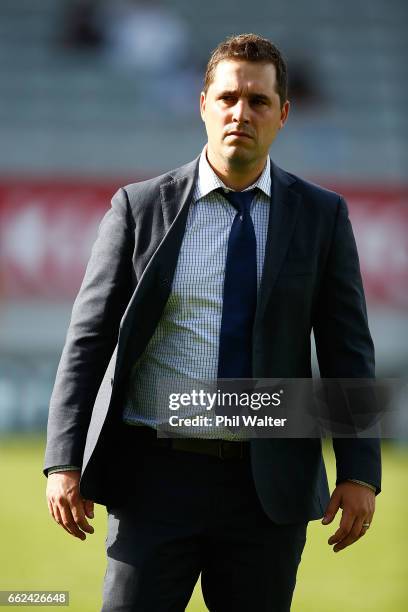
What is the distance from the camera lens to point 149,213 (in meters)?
2.47

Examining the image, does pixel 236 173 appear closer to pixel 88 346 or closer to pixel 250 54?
pixel 250 54

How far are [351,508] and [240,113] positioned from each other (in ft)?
2.98

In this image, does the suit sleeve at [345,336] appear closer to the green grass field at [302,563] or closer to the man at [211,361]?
the man at [211,361]

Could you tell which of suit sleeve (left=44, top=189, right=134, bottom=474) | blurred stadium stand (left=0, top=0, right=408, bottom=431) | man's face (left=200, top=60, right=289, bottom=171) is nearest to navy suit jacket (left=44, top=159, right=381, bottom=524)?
suit sleeve (left=44, top=189, right=134, bottom=474)

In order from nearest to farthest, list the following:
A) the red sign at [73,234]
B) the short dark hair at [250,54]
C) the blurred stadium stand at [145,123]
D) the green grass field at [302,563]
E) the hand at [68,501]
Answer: the hand at [68,501] → the short dark hair at [250,54] → the green grass field at [302,563] → the red sign at [73,234] → the blurred stadium stand at [145,123]

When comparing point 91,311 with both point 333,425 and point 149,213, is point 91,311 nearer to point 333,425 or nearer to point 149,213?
point 149,213

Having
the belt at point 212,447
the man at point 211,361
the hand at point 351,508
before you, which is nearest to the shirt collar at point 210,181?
the man at point 211,361

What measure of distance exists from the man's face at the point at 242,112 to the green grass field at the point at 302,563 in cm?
238

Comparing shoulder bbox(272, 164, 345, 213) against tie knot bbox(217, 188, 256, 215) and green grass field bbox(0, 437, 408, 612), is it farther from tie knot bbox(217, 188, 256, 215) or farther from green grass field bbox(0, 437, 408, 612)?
green grass field bbox(0, 437, 408, 612)

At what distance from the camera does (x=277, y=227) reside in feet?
8.13

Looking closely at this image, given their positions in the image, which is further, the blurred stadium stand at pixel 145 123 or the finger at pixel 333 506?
the blurred stadium stand at pixel 145 123

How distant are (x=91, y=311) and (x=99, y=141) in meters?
11.7

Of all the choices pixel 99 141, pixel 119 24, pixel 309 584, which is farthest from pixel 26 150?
pixel 309 584

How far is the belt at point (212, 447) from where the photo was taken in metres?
2.40
